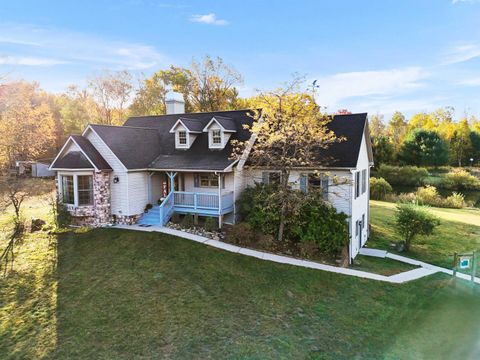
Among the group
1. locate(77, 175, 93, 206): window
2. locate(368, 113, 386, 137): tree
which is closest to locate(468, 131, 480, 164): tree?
locate(368, 113, 386, 137): tree

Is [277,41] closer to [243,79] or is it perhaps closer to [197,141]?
[197,141]

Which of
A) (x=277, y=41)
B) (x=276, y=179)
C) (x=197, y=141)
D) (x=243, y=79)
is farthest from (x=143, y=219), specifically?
(x=243, y=79)

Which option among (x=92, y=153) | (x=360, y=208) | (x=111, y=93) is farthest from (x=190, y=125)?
(x=111, y=93)

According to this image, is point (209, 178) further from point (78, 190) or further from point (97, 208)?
point (78, 190)

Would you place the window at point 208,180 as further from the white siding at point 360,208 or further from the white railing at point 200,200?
the white siding at point 360,208

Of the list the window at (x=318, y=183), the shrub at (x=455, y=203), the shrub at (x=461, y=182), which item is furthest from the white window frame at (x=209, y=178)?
the shrub at (x=461, y=182)
